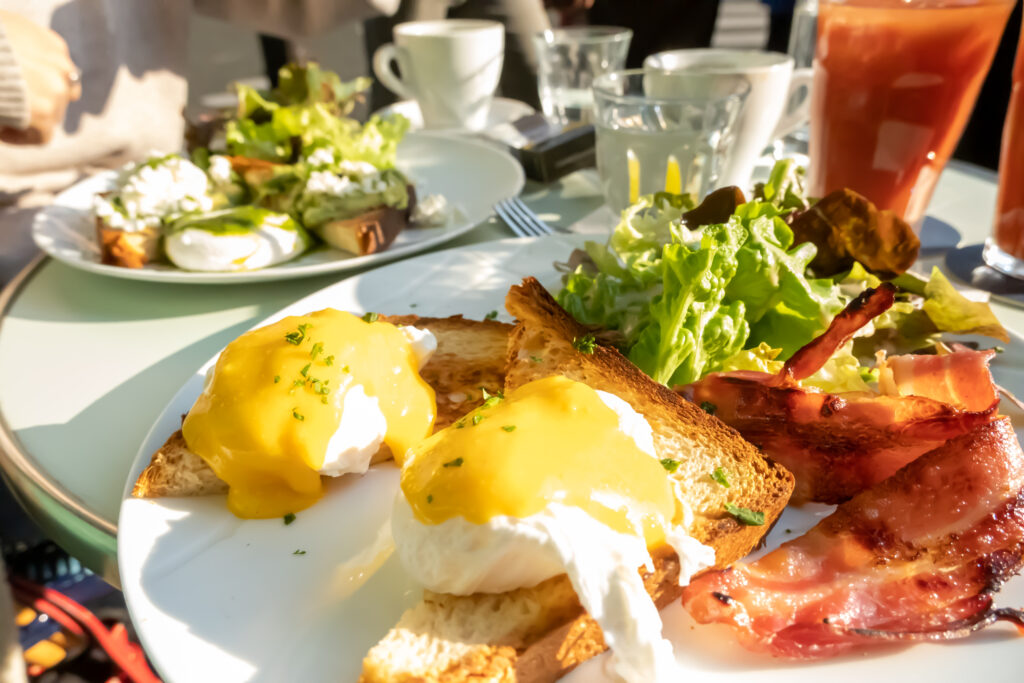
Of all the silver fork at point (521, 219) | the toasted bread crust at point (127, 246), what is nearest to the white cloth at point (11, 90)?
the toasted bread crust at point (127, 246)

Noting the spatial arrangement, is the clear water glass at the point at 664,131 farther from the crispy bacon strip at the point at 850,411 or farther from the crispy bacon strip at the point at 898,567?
the crispy bacon strip at the point at 898,567

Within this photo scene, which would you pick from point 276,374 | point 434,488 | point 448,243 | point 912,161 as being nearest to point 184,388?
point 276,374

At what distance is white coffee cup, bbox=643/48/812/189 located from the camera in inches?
80.2

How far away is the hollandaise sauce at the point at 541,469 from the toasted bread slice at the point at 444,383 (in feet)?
0.88

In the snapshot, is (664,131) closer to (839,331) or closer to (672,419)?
(839,331)

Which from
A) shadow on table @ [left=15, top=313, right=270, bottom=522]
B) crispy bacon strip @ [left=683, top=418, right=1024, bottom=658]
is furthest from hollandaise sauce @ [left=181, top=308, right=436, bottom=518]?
crispy bacon strip @ [left=683, top=418, right=1024, bottom=658]

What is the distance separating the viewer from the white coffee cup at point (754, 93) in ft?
6.68

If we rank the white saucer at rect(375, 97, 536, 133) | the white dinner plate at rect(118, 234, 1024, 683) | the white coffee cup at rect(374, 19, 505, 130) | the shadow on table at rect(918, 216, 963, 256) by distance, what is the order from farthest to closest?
the white saucer at rect(375, 97, 536, 133) → the white coffee cup at rect(374, 19, 505, 130) → the shadow on table at rect(918, 216, 963, 256) → the white dinner plate at rect(118, 234, 1024, 683)

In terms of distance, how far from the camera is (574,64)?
2.87 m

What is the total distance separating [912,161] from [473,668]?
1825mm

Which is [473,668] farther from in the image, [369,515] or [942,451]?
[942,451]

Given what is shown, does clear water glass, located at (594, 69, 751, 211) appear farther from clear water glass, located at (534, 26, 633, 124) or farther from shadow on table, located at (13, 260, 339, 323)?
shadow on table, located at (13, 260, 339, 323)

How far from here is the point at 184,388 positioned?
1253 mm

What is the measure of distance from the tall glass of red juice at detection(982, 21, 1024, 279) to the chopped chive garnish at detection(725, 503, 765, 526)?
4.34ft
